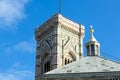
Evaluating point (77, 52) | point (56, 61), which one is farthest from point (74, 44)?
point (56, 61)

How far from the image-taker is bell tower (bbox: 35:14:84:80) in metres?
64.3

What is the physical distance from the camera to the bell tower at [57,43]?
64.3 meters

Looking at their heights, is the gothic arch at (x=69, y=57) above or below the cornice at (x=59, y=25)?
below

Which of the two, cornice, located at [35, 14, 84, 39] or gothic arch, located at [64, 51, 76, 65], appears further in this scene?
cornice, located at [35, 14, 84, 39]

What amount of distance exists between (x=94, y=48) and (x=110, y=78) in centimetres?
1068

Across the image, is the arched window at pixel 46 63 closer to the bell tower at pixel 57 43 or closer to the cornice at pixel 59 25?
the bell tower at pixel 57 43

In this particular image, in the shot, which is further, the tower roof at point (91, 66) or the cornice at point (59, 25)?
the cornice at point (59, 25)

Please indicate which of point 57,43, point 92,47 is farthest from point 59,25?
point 92,47

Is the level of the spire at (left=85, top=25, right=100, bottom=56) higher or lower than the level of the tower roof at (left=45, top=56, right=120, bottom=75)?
higher

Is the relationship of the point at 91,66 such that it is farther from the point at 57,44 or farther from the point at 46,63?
the point at 46,63

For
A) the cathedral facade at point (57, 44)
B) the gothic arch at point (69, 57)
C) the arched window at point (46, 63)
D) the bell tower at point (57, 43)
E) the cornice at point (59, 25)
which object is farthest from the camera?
the cornice at point (59, 25)

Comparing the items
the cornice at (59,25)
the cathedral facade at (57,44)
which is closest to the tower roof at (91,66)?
the cathedral facade at (57,44)

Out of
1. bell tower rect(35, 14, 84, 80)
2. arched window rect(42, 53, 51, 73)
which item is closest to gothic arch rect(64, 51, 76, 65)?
bell tower rect(35, 14, 84, 80)

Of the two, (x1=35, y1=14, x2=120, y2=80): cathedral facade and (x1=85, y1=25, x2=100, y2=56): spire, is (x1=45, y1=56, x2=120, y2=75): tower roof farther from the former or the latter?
(x1=35, y1=14, x2=120, y2=80): cathedral facade
